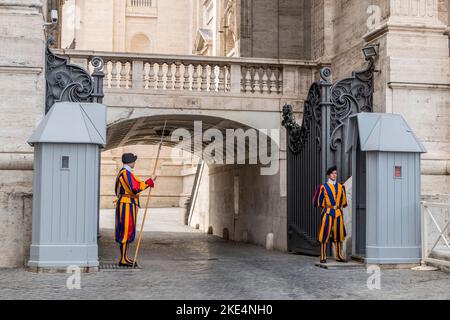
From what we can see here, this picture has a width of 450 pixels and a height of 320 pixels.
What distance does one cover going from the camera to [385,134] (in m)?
12.0

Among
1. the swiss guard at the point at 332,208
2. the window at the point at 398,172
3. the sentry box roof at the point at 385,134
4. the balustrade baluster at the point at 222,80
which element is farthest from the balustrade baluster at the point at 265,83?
the window at the point at 398,172

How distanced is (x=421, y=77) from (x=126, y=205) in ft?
20.1

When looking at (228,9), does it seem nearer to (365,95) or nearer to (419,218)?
(365,95)

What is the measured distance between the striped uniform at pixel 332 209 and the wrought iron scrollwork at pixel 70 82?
169 inches

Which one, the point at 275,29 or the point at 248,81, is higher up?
the point at 275,29

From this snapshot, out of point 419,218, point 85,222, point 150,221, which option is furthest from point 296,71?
point 150,221

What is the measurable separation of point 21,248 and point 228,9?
54.0ft

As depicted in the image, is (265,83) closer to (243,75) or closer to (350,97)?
(243,75)

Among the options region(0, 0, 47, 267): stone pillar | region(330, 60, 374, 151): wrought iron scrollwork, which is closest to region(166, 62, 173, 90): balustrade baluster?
region(330, 60, 374, 151): wrought iron scrollwork

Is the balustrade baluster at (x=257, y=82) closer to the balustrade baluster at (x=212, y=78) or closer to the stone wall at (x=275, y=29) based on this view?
the balustrade baluster at (x=212, y=78)

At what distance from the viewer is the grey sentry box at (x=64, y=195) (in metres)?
10.9

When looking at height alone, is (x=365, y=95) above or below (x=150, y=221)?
above

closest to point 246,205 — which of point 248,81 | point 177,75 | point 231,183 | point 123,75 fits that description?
point 231,183
